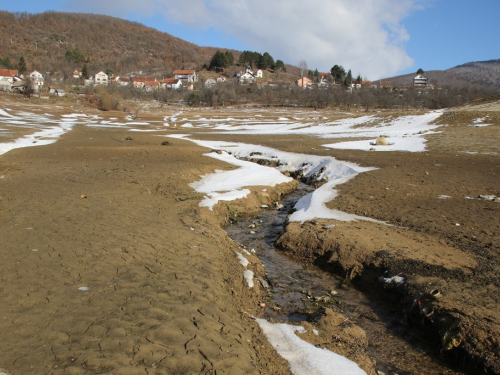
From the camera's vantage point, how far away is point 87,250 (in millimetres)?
6238

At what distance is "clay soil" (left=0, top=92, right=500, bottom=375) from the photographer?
385cm

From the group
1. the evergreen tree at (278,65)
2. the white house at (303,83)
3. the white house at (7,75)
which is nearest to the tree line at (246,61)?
the evergreen tree at (278,65)

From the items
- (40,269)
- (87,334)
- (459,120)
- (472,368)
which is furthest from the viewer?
(459,120)

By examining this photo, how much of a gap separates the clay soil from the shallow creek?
8.7 inches

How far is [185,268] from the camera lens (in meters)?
6.00

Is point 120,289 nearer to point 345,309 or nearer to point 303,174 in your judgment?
point 345,309

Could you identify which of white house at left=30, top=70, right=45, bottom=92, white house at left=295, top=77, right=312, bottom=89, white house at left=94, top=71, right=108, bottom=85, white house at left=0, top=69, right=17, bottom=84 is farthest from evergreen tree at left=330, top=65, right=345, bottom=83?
white house at left=0, top=69, right=17, bottom=84

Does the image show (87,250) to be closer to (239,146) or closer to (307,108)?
(239,146)

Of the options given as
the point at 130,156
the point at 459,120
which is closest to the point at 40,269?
the point at 130,156

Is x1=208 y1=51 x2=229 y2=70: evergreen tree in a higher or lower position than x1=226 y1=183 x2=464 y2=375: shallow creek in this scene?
higher

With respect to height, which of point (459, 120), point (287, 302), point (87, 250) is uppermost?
point (459, 120)

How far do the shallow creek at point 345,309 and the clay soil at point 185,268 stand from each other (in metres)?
0.22

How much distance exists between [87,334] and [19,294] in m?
1.47

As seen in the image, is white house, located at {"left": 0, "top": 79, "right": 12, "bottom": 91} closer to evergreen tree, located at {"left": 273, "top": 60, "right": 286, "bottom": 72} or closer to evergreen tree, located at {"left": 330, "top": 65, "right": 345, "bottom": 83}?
evergreen tree, located at {"left": 330, "top": 65, "right": 345, "bottom": 83}
